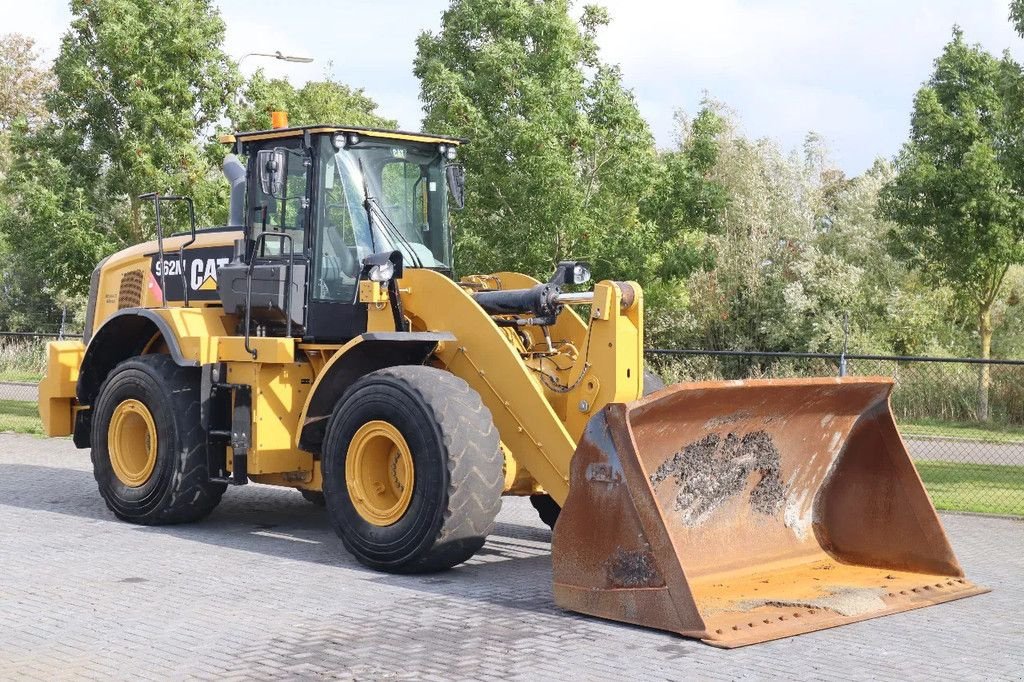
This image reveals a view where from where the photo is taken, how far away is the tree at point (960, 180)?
72.1 feet

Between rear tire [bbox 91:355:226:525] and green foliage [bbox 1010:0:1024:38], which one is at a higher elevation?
green foliage [bbox 1010:0:1024:38]

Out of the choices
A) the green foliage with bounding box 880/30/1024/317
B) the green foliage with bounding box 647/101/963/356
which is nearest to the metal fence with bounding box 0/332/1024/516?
the green foliage with bounding box 880/30/1024/317

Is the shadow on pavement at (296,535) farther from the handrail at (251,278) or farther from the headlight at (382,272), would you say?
the headlight at (382,272)

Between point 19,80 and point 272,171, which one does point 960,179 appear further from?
point 19,80

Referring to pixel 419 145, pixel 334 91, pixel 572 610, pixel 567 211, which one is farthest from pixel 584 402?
pixel 334 91

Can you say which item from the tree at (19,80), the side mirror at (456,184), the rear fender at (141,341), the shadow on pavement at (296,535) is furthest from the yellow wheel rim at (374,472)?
the tree at (19,80)

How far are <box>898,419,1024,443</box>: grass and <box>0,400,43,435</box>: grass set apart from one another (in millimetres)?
12017

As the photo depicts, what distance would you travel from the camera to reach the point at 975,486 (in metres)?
14.6

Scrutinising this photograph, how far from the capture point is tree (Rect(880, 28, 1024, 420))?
22.0 m

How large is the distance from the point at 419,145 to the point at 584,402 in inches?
119

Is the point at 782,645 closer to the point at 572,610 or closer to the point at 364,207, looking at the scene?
the point at 572,610

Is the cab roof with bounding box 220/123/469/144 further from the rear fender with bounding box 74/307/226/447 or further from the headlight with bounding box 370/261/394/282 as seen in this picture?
the rear fender with bounding box 74/307/226/447

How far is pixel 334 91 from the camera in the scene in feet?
170

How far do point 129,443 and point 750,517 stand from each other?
17.5 feet
